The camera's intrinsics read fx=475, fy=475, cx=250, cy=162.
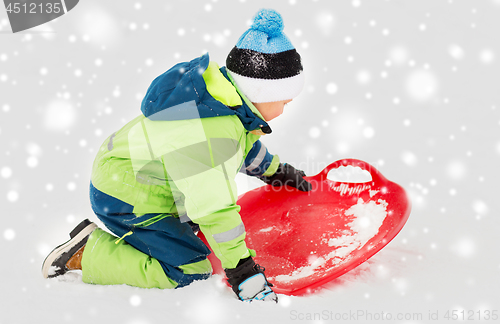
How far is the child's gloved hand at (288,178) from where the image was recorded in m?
1.83

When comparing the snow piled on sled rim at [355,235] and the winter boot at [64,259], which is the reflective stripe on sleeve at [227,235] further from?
the winter boot at [64,259]

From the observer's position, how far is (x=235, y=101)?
126 centimetres

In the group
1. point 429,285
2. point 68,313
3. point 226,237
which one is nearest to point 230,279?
point 226,237

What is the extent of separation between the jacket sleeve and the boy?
223 millimetres

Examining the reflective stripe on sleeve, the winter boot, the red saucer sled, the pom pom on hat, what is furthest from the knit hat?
the winter boot

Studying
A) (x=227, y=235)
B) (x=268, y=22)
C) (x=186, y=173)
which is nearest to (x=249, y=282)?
(x=227, y=235)

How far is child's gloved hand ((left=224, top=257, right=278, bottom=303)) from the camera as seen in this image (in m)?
1.24

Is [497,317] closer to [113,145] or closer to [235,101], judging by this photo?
[235,101]

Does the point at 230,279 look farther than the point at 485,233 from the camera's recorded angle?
No

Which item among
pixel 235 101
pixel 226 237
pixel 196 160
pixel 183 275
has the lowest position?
pixel 183 275

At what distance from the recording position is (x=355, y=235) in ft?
5.09

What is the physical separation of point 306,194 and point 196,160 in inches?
28.3

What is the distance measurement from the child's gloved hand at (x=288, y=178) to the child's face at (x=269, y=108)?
1.55 ft

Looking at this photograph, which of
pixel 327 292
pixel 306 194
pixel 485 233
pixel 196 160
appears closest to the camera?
pixel 196 160
